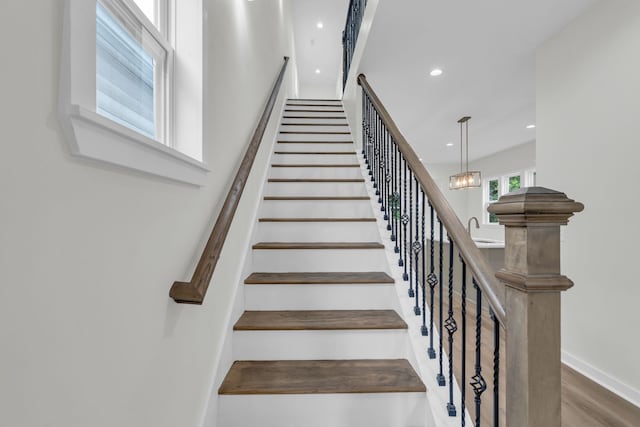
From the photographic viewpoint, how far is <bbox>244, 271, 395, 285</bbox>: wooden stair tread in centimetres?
183

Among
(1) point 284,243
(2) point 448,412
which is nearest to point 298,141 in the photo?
(1) point 284,243

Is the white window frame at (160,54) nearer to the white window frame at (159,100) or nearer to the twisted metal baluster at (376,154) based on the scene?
the white window frame at (159,100)

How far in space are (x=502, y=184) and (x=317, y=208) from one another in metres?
6.65

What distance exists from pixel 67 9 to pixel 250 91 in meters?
1.73

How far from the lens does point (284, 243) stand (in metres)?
2.27

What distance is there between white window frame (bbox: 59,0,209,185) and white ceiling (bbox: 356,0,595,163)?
1.84 meters

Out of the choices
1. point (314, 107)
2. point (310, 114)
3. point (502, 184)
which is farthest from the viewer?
point (502, 184)

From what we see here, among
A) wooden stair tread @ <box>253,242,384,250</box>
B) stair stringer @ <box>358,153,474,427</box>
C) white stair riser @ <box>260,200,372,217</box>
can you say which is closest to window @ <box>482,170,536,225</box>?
white stair riser @ <box>260,200,372,217</box>

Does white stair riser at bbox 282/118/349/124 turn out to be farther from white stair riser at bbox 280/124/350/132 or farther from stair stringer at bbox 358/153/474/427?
stair stringer at bbox 358/153/474/427

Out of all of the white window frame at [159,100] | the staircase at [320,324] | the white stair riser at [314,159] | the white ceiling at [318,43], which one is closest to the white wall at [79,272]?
the white window frame at [159,100]

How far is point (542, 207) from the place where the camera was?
69cm

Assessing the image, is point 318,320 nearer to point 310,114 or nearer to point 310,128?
point 310,128

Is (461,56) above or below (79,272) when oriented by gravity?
above

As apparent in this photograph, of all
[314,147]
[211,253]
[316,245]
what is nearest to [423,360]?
[316,245]
